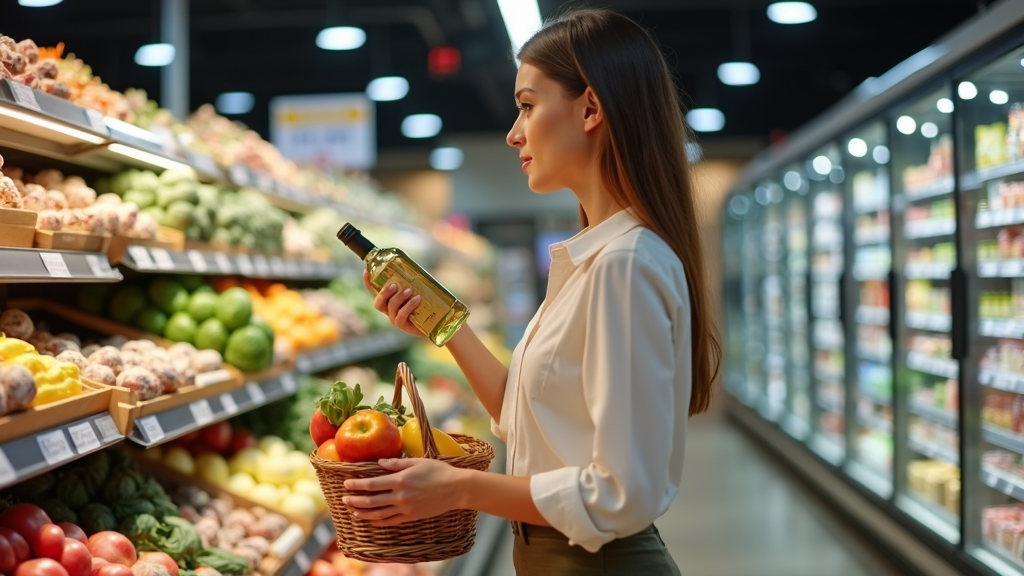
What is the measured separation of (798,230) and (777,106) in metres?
6.53

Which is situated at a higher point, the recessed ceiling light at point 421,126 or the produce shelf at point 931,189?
the recessed ceiling light at point 421,126

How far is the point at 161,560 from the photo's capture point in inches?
84.4

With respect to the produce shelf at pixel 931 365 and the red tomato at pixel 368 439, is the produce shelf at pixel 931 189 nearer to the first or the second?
the produce shelf at pixel 931 365

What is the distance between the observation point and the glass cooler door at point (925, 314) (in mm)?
4770

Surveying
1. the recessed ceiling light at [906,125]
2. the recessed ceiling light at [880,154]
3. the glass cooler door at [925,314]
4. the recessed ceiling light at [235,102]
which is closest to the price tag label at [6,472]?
the glass cooler door at [925,314]

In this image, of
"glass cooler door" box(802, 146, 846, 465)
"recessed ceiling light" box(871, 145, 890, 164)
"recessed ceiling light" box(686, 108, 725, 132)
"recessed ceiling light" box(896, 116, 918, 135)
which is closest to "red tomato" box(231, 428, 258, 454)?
"recessed ceiling light" box(896, 116, 918, 135)

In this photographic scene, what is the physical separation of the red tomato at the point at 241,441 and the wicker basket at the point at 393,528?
5.94 ft

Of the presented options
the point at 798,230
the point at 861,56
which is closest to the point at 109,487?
the point at 798,230

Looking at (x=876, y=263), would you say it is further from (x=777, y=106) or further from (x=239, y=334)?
(x=777, y=106)

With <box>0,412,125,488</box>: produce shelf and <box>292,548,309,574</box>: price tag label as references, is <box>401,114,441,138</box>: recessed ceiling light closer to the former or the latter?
<box>292,548,309,574</box>: price tag label

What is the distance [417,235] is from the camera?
7375 millimetres

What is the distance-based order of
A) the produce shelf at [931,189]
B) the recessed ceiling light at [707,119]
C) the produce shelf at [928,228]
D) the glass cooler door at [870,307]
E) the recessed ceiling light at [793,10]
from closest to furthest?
the produce shelf at [931,189] < the produce shelf at [928,228] < the glass cooler door at [870,307] < the recessed ceiling light at [793,10] < the recessed ceiling light at [707,119]

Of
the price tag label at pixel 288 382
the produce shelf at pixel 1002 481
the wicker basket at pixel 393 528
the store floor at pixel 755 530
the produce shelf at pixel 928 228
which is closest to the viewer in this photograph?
the wicker basket at pixel 393 528

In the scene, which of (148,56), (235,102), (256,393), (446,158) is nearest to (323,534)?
(256,393)
